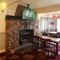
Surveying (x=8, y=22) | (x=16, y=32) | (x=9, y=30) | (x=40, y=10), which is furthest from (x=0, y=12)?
(x=40, y=10)

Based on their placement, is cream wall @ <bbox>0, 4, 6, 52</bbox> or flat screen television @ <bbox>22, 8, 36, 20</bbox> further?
flat screen television @ <bbox>22, 8, 36, 20</bbox>

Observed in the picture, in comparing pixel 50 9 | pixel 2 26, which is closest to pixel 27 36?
pixel 2 26

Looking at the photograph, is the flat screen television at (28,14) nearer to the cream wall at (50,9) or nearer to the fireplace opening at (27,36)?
the fireplace opening at (27,36)

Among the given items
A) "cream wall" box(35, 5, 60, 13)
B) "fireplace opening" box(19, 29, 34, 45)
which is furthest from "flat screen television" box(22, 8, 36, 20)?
"cream wall" box(35, 5, 60, 13)

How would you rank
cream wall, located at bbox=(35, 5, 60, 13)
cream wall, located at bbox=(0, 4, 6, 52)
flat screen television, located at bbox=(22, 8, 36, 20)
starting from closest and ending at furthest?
cream wall, located at bbox=(0, 4, 6, 52)
flat screen television, located at bbox=(22, 8, 36, 20)
cream wall, located at bbox=(35, 5, 60, 13)

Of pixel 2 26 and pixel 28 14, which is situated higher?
pixel 28 14

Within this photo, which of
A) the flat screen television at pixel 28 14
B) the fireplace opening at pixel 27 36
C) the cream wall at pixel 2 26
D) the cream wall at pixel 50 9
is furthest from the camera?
the fireplace opening at pixel 27 36

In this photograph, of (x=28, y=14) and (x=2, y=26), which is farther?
(x=28, y=14)

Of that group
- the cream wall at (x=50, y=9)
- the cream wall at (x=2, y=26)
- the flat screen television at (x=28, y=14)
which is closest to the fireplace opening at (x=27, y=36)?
the flat screen television at (x=28, y=14)

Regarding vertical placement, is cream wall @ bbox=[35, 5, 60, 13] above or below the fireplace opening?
above

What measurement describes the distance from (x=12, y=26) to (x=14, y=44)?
40.7 inches

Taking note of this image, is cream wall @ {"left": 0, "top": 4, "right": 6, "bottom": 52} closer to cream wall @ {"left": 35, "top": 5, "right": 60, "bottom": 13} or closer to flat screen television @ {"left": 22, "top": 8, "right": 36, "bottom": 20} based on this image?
flat screen television @ {"left": 22, "top": 8, "right": 36, "bottom": 20}

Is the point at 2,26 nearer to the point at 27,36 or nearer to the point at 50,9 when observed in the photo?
the point at 27,36

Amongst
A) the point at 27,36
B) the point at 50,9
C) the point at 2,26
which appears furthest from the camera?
the point at 27,36
